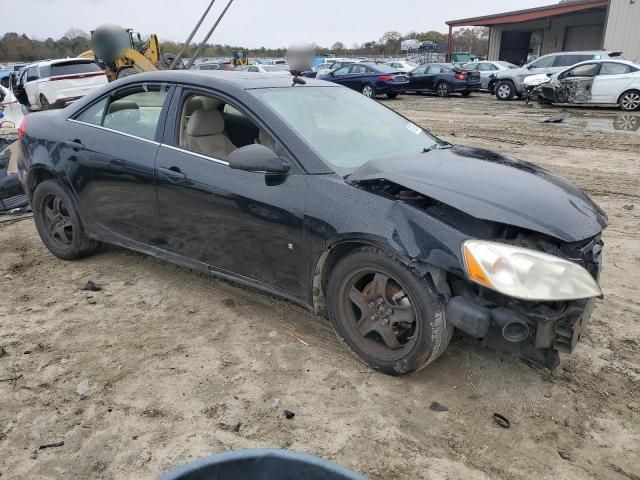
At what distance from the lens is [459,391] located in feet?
9.55

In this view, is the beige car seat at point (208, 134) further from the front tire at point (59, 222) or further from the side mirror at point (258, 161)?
the front tire at point (59, 222)

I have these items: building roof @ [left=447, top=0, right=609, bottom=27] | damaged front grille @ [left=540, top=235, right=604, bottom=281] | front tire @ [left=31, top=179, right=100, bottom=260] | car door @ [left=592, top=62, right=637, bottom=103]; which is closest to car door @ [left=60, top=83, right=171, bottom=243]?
front tire @ [left=31, top=179, right=100, bottom=260]

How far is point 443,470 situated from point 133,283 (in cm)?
289

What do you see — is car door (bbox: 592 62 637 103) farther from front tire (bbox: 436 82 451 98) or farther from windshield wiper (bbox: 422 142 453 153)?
windshield wiper (bbox: 422 142 453 153)

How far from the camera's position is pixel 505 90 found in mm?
19141

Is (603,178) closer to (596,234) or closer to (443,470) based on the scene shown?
(596,234)

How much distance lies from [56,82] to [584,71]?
1518 cm

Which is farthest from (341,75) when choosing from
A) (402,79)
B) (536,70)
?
(536,70)

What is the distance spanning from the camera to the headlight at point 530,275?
8.08 ft

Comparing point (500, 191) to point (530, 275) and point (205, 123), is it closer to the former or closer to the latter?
point (530, 275)

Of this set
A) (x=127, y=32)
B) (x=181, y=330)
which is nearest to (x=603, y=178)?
(x=181, y=330)

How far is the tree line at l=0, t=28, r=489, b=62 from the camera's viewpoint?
3197cm

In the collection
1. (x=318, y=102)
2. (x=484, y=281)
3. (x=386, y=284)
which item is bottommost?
(x=386, y=284)

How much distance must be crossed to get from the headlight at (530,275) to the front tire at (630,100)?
14.3 m
